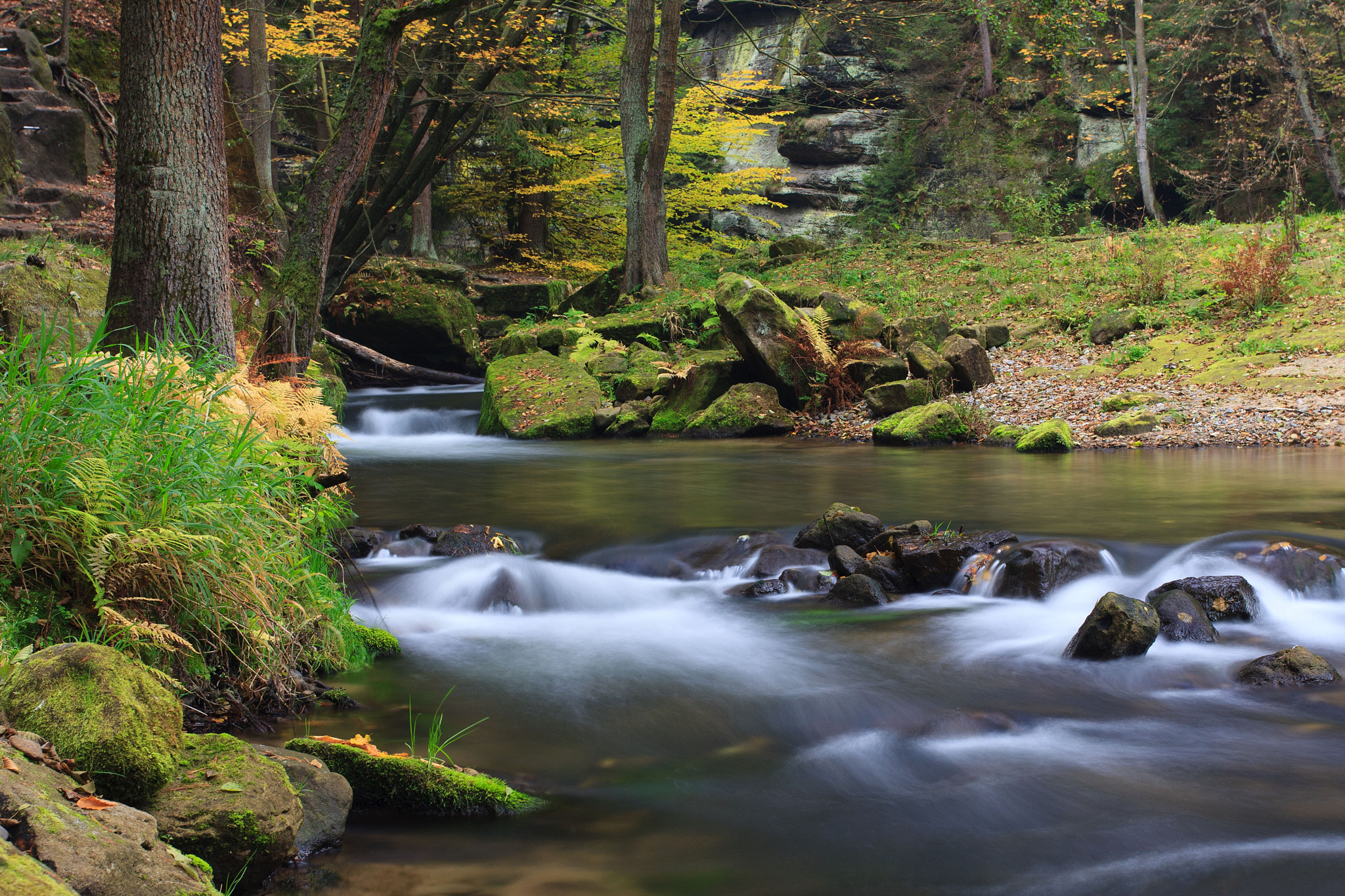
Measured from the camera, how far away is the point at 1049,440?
10898 mm

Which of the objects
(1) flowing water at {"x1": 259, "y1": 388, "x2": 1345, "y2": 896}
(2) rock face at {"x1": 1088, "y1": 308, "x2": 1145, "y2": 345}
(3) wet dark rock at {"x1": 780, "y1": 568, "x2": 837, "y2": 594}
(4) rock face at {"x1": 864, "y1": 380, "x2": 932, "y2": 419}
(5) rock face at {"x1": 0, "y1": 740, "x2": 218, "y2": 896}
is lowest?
(1) flowing water at {"x1": 259, "y1": 388, "x2": 1345, "y2": 896}

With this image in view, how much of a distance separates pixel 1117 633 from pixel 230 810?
13.8 feet

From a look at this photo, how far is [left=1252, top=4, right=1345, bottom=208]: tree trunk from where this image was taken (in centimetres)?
2214

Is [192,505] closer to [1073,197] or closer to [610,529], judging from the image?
[610,529]

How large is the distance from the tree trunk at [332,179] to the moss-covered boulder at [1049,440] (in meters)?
7.78

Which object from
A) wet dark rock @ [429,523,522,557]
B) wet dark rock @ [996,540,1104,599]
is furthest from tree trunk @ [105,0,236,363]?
wet dark rock @ [996,540,1104,599]

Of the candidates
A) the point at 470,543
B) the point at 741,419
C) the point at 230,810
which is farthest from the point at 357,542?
the point at 741,419

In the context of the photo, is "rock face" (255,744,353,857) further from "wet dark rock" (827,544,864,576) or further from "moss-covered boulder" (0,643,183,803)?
"wet dark rock" (827,544,864,576)

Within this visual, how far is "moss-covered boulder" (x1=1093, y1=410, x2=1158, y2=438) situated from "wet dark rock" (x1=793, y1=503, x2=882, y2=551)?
5.60 m

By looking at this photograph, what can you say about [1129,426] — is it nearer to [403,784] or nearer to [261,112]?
[403,784]

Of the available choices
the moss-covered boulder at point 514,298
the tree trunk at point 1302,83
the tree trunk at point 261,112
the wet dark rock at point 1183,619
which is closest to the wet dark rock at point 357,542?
the wet dark rock at point 1183,619

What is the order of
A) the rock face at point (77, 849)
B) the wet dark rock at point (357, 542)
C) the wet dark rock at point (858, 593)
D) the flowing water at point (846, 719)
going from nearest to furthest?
the rock face at point (77, 849)
the flowing water at point (846, 719)
the wet dark rock at point (858, 593)
the wet dark rock at point (357, 542)

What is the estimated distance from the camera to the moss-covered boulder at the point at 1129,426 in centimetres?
1105

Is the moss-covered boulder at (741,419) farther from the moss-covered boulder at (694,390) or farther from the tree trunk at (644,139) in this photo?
the tree trunk at (644,139)
